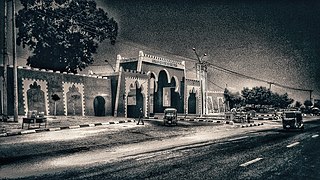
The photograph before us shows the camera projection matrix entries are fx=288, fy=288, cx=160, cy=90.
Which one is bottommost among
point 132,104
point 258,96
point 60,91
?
point 132,104

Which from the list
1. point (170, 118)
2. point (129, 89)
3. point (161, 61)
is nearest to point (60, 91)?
point (129, 89)

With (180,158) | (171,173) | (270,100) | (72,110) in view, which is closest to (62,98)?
(72,110)

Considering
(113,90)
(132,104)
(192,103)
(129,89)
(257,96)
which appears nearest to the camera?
(113,90)

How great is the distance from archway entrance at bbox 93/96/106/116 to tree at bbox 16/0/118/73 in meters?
9.58

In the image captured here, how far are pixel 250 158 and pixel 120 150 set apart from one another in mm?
5259

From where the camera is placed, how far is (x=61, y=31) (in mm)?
42000

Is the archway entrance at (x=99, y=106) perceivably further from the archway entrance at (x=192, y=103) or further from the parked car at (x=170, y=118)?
the archway entrance at (x=192, y=103)

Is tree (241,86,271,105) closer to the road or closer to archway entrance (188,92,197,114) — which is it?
archway entrance (188,92,197,114)

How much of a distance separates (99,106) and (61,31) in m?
13.4

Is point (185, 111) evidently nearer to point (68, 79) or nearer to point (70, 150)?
point (68, 79)

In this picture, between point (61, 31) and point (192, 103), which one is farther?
point (192, 103)

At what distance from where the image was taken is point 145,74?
4194 centimetres

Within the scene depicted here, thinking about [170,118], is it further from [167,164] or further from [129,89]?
[167,164]

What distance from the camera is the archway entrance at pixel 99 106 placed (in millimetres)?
36500
